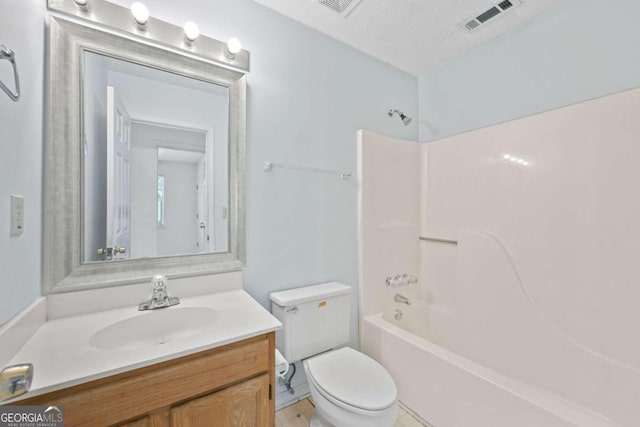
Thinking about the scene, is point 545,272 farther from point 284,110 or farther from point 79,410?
point 79,410

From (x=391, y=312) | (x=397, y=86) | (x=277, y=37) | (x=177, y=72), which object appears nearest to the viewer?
(x=177, y=72)

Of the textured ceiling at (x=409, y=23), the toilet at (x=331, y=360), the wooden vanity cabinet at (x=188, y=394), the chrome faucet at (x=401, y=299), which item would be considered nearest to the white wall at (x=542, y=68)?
the textured ceiling at (x=409, y=23)

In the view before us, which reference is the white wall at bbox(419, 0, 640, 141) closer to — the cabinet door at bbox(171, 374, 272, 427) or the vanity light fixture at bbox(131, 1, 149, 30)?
the vanity light fixture at bbox(131, 1, 149, 30)

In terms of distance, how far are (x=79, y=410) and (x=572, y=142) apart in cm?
245

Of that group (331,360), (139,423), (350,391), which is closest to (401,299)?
(331,360)

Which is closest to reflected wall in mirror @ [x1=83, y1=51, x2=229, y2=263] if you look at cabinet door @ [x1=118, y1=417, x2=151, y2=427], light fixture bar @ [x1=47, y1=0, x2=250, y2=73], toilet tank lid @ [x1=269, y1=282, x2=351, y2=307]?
light fixture bar @ [x1=47, y1=0, x2=250, y2=73]

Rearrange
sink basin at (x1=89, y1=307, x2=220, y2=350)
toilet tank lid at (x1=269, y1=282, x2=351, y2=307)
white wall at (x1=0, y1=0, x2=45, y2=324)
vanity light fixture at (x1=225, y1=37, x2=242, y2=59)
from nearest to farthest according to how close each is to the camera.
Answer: white wall at (x1=0, y1=0, x2=45, y2=324)
sink basin at (x1=89, y1=307, x2=220, y2=350)
vanity light fixture at (x1=225, y1=37, x2=242, y2=59)
toilet tank lid at (x1=269, y1=282, x2=351, y2=307)

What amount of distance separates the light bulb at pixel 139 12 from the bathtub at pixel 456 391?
2144mm

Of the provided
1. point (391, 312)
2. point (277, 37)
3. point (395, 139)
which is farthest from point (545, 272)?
point (277, 37)

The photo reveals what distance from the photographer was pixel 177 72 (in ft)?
4.38

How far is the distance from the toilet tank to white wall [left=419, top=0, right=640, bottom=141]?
1695 mm

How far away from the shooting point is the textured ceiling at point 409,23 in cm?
161

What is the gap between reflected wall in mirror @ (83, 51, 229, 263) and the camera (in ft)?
3.88

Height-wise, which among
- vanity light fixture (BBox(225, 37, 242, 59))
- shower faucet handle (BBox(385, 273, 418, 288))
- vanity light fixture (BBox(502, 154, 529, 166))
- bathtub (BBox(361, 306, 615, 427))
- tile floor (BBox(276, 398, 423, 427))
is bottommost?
tile floor (BBox(276, 398, 423, 427))
